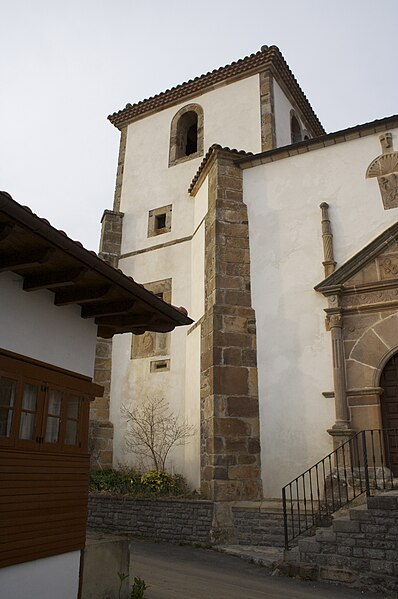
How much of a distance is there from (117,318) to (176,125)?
11767 millimetres

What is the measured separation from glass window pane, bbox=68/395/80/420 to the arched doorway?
5993 mm

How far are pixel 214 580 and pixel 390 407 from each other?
4371 mm

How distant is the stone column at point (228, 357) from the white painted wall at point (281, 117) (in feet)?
10.0

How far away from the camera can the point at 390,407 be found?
9242mm

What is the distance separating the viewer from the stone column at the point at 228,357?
9773 mm

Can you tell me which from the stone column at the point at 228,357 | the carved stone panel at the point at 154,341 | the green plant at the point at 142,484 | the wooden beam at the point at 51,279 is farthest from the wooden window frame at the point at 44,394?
the carved stone panel at the point at 154,341

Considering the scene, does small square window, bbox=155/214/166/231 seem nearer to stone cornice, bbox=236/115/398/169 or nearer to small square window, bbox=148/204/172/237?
small square window, bbox=148/204/172/237

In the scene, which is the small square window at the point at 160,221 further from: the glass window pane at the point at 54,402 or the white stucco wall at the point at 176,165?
the glass window pane at the point at 54,402

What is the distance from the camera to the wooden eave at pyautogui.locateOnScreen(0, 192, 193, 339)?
12.4 ft

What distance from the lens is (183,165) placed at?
15.1 m

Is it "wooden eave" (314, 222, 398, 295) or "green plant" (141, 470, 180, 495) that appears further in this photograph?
"green plant" (141, 470, 180, 495)

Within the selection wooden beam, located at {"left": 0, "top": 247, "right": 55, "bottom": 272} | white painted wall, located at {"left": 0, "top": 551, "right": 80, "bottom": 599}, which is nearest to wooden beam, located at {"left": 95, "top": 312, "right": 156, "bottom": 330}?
wooden beam, located at {"left": 0, "top": 247, "right": 55, "bottom": 272}

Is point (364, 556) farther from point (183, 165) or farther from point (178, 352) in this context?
point (183, 165)

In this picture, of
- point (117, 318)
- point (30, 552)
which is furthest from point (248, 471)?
point (30, 552)
